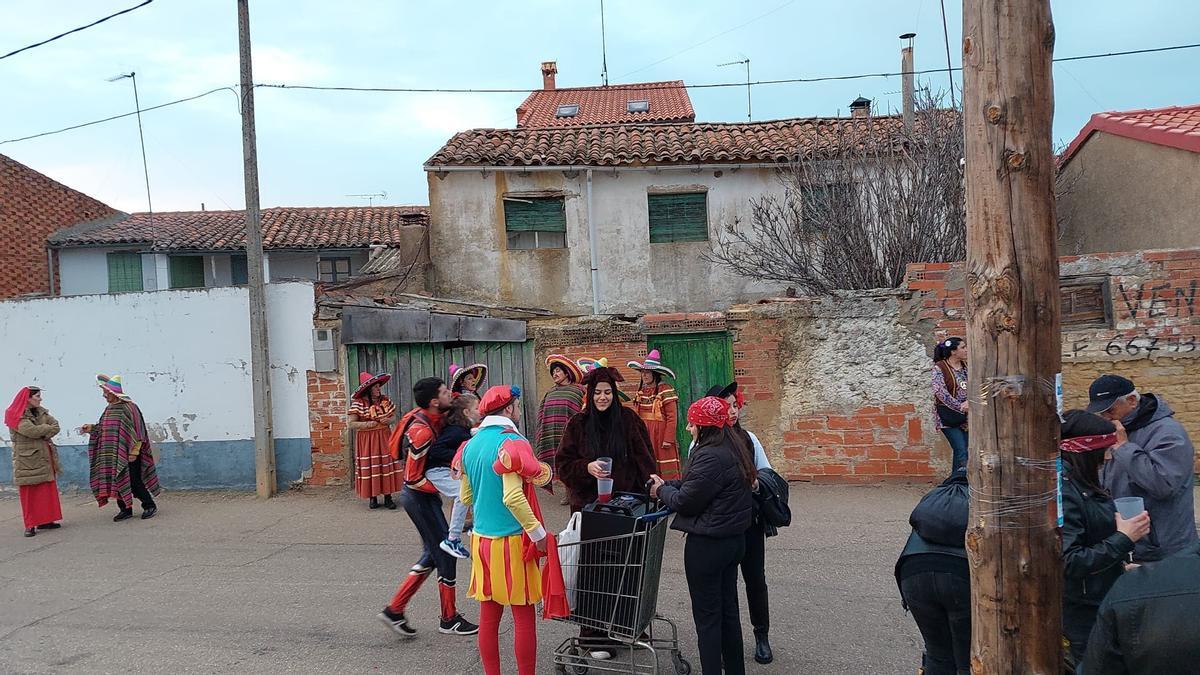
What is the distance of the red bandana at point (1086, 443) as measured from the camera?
342 cm

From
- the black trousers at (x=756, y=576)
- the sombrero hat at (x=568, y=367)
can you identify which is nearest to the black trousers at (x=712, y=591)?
the black trousers at (x=756, y=576)

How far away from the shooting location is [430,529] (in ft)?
18.9

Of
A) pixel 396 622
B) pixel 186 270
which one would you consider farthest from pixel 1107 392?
pixel 186 270

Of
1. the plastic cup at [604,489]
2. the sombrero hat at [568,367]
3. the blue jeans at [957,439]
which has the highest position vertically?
the sombrero hat at [568,367]

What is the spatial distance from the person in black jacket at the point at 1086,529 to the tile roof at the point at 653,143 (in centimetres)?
1108

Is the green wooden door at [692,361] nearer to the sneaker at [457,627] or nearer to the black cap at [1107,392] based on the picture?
the sneaker at [457,627]

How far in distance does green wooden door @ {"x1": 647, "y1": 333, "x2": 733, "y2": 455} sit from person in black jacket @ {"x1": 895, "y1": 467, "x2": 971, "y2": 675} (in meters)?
7.05

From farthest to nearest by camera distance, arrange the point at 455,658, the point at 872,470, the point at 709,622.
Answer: the point at 872,470 → the point at 455,658 → the point at 709,622

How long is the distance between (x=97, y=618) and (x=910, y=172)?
36.4 ft

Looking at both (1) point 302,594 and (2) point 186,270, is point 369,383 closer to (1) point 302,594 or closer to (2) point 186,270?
(1) point 302,594

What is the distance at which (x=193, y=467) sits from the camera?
11.4m

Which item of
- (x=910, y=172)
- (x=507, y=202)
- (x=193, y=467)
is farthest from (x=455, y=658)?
(x=507, y=202)

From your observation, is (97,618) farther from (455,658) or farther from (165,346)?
(165,346)

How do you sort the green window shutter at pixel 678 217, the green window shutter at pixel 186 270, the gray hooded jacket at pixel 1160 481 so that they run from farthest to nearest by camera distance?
the green window shutter at pixel 186 270 → the green window shutter at pixel 678 217 → the gray hooded jacket at pixel 1160 481
